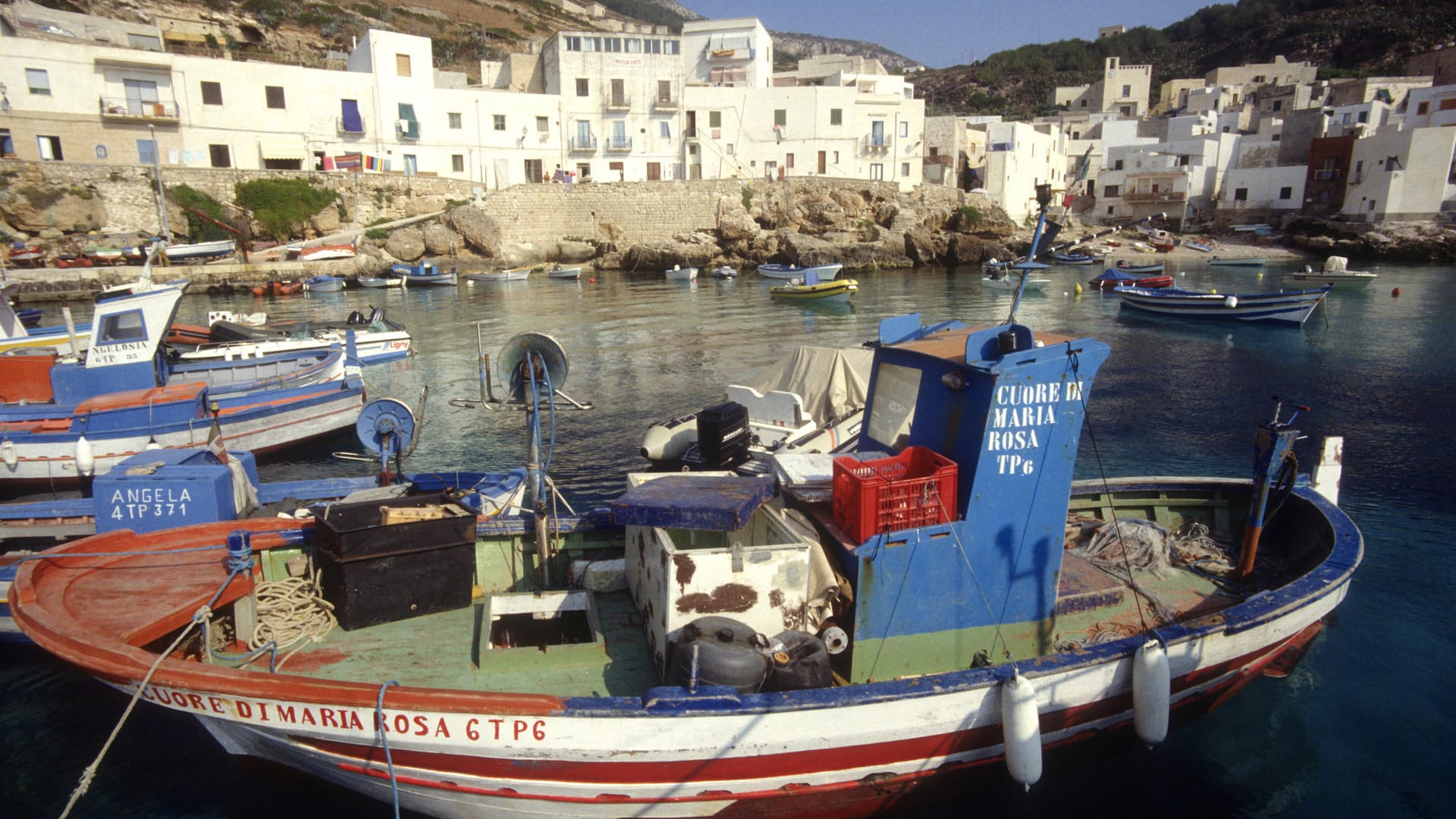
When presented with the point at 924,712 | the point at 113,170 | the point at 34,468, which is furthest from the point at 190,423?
the point at 113,170

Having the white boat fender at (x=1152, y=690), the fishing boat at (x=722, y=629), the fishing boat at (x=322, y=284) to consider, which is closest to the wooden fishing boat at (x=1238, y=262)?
the fishing boat at (x=722, y=629)

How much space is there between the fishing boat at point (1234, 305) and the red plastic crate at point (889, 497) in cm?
→ 3085

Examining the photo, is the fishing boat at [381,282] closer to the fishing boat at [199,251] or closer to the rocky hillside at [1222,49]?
the fishing boat at [199,251]

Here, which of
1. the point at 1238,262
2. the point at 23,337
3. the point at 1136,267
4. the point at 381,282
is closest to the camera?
the point at 23,337

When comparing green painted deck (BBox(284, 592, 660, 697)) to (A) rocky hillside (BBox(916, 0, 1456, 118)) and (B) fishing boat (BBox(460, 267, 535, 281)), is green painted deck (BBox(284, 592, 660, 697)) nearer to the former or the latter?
(B) fishing boat (BBox(460, 267, 535, 281))

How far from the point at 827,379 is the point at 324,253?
133ft

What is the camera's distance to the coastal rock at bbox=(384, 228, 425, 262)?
157ft

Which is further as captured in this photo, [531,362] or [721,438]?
[721,438]

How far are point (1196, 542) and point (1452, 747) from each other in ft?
8.57

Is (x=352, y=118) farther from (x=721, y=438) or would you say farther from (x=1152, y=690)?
(x=1152, y=690)

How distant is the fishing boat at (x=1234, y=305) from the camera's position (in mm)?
29594

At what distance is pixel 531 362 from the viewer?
708cm

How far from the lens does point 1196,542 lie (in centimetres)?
834

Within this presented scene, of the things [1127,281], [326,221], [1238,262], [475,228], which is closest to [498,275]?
[475,228]
